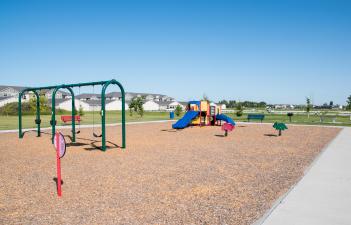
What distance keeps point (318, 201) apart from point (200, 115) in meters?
21.3

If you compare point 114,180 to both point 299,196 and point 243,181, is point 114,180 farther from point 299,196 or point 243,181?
point 299,196

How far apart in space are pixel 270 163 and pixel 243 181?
2.93 meters

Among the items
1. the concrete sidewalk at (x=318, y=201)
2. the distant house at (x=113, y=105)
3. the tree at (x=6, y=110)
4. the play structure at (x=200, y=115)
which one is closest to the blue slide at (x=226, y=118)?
the play structure at (x=200, y=115)

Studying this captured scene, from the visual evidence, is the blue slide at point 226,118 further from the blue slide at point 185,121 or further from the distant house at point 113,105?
the distant house at point 113,105

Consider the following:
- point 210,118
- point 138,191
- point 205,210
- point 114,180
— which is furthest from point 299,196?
point 210,118

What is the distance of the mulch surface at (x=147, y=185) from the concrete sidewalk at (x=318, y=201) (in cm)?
33

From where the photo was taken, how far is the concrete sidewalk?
4965 millimetres

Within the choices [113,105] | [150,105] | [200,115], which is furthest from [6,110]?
[150,105]

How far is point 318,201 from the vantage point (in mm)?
5918

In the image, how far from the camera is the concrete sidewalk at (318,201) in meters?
4.96

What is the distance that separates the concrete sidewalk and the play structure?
16189 millimetres

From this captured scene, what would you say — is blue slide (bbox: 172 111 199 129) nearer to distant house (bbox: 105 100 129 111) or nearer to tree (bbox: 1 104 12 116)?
tree (bbox: 1 104 12 116)

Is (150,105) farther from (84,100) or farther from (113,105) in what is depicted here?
(84,100)

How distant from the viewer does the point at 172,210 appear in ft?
18.6
